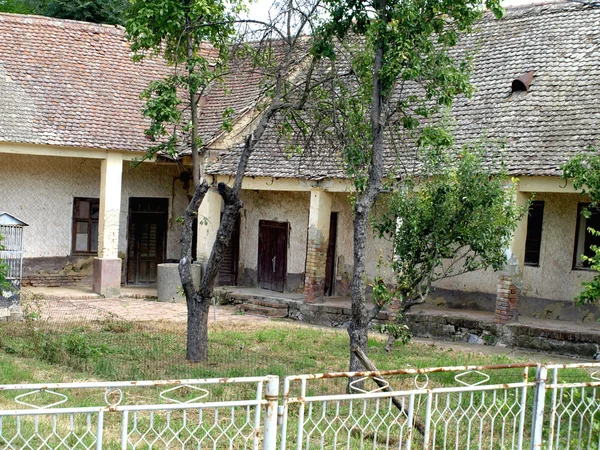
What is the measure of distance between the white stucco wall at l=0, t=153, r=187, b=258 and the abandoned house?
0.03 m

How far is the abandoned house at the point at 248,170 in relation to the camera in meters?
16.3

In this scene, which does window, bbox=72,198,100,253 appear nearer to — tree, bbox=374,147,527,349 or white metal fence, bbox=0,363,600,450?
tree, bbox=374,147,527,349

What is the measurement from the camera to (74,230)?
2133 cm

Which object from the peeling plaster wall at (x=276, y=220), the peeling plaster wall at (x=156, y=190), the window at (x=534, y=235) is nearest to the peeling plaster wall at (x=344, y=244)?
the peeling plaster wall at (x=276, y=220)

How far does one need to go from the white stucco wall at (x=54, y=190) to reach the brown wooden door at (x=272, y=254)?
3047 millimetres

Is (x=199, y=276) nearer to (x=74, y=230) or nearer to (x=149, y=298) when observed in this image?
(x=149, y=298)

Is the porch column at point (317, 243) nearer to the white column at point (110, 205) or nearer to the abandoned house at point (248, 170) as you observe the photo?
the abandoned house at point (248, 170)

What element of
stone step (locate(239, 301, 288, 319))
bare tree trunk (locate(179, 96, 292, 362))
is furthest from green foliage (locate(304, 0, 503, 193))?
stone step (locate(239, 301, 288, 319))

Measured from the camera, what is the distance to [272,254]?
21.1 metres

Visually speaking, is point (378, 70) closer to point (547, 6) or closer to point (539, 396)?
point (539, 396)

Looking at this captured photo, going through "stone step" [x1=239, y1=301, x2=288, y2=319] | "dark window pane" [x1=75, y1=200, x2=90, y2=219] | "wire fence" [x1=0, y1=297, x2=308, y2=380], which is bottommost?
"stone step" [x1=239, y1=301, x2=288, y2=319]

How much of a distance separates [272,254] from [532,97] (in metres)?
7.60

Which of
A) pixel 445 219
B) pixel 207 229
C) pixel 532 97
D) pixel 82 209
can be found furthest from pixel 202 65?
pixel 82 209

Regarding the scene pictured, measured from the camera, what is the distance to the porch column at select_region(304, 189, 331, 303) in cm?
1842
